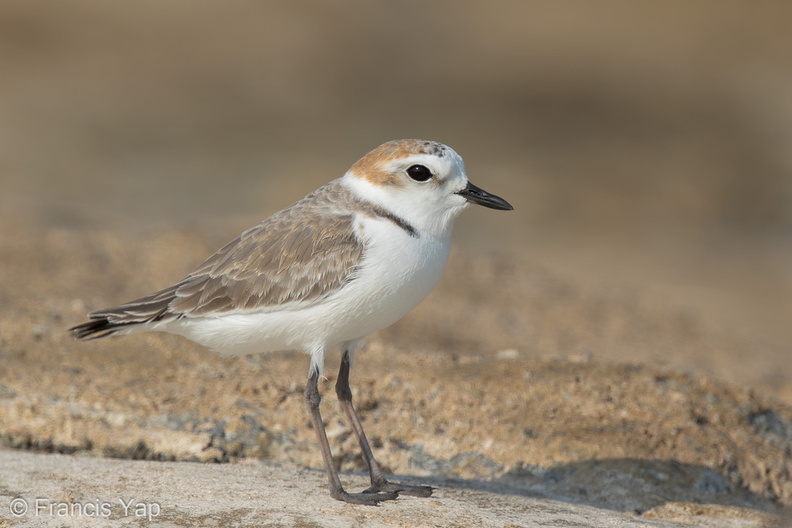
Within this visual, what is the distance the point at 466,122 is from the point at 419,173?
18.0 metres

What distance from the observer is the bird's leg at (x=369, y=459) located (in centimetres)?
545

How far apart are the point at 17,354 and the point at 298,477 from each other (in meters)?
3.16

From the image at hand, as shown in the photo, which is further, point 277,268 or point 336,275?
point 277,268

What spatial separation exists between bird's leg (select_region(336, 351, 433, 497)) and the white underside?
292 mm

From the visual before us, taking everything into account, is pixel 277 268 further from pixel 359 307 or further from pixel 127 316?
pixel 127 316

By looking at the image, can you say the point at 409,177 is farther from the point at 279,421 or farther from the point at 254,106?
the point at 254,106

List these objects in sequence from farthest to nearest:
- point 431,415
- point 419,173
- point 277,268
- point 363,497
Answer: point 431,415 < point 277,268 < point 419,173 < point 363,497

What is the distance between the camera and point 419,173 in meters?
5.38

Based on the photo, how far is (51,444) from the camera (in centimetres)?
633

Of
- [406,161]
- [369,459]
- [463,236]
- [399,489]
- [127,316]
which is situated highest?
[463,236]

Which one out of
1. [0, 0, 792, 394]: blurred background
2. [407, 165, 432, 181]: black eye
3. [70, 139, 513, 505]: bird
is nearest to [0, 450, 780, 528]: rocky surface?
[70, 139, 513, 505]: bird

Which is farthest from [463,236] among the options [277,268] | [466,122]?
[277,268]

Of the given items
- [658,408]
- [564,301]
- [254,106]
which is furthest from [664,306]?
[254,106]

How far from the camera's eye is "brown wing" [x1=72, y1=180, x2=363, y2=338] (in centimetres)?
534
